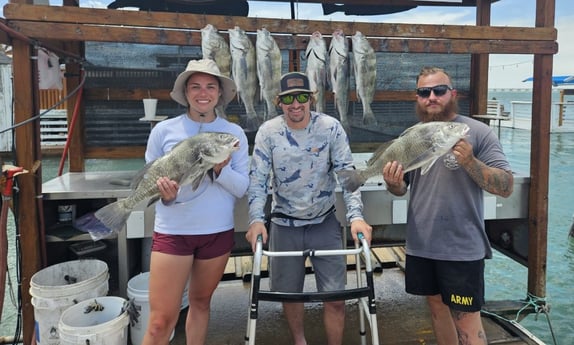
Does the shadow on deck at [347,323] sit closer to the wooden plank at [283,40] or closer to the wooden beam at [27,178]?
the wooden beam at [27,178]

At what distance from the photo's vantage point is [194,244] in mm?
2490

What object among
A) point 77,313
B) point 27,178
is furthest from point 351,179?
point 27,178

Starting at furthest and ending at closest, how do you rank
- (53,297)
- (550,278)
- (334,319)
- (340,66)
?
(550,278) < (340,66) < (53,297) < (334,319)

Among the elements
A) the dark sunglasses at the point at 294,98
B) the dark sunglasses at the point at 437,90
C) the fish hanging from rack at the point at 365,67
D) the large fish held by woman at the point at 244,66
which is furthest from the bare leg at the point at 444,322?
the large fish held by woman at the point at 244,66

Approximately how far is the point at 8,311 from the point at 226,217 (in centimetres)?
369

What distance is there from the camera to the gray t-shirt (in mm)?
2520

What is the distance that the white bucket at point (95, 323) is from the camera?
282cm

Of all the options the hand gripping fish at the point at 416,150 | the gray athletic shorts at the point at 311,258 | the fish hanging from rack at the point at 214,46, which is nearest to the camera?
the hand gripping fish at the point at 416,150

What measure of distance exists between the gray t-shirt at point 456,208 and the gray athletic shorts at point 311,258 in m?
0.57

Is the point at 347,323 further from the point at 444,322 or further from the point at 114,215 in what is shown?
the point at 114,215

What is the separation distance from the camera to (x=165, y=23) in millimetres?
3266

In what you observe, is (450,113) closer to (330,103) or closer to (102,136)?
(330,103)

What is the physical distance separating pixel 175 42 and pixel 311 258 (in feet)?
6.45

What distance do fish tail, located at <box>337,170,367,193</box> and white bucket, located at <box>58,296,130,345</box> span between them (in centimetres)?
183
